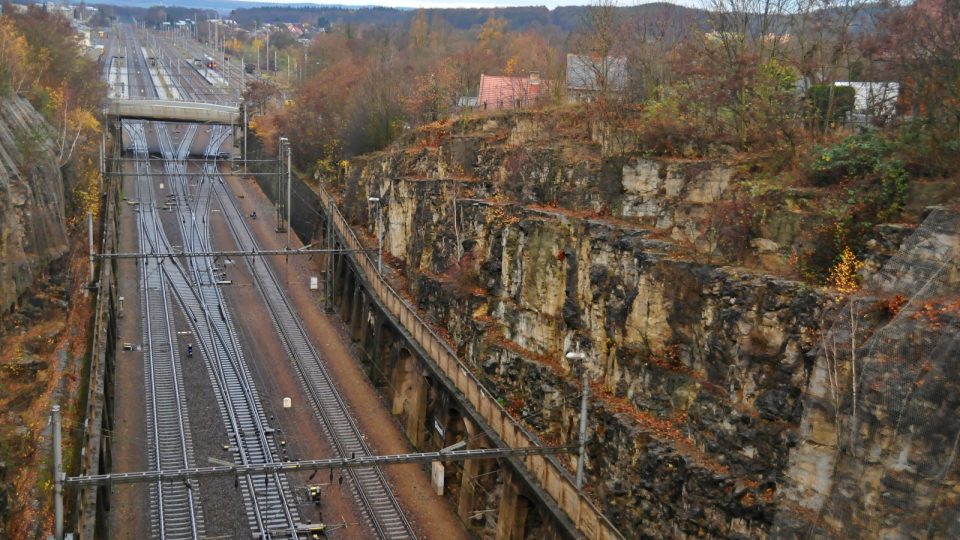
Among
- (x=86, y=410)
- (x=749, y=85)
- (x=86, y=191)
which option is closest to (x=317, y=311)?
(x=86, y=191)

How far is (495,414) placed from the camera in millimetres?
30141

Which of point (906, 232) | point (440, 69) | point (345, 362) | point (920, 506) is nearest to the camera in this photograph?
point (920, 506)

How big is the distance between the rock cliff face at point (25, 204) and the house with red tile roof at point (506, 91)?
23.2 m

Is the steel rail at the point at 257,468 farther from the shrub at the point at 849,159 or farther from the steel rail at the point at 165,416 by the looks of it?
the shrub at the point at 849,159

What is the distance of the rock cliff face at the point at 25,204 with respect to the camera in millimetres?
32844

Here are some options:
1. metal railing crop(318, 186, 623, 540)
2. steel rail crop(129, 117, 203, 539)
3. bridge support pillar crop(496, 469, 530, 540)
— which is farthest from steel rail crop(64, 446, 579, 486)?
steel rail crop(129, 117, 203, 539)

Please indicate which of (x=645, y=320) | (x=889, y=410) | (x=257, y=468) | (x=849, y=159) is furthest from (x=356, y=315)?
(x=889, y=410)

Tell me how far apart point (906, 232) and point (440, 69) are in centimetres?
4701

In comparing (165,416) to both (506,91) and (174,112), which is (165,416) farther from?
(174,112)

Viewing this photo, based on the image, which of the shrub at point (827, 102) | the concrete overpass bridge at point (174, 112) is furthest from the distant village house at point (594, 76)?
the concrete overpass bridge at point (174, 112)

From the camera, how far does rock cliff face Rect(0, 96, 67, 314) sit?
32.8 metres

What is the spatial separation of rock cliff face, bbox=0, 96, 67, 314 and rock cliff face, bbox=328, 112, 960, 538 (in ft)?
48.1

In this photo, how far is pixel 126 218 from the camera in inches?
2586

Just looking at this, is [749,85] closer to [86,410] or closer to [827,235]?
[827,235]
